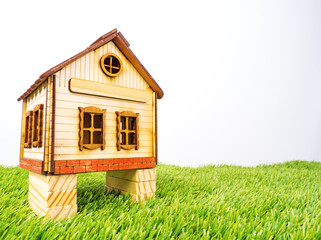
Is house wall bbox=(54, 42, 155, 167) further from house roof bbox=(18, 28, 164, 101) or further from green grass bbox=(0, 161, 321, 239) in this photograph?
green grass bbox=(0, 161, 321, 239)

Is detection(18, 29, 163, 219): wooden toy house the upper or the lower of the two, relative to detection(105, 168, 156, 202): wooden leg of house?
upper

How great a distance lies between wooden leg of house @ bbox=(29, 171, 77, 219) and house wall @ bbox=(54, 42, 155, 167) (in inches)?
13.4

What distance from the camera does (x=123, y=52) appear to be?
4.57m

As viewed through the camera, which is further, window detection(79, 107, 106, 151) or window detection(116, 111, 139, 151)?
window detection(116, 111, 139, 151)

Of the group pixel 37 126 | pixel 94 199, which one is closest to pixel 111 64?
Answer: pixel 37 126

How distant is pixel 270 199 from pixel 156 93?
118 inches

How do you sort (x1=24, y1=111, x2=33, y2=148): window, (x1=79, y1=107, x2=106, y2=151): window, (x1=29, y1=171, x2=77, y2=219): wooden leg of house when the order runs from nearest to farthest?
1. (x1=29, y1=171, x2=77, y2=219): wooden leg of house
2. (x1=79, y1=107, x2=106, y2=151): window
3. (x1=24, y1=111, x2=33, y2=148): window

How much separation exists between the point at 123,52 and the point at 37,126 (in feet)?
6.20

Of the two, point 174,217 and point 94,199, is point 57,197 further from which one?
point 174,217

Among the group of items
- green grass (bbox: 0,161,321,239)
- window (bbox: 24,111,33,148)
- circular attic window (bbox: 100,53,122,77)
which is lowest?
green grass (bbox: 0,161,321,239)

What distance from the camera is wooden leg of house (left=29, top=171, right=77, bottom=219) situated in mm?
3771

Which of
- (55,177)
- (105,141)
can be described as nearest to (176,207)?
(105,141)

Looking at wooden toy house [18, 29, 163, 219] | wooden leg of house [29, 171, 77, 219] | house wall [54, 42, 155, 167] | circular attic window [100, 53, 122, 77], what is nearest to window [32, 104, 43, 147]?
wooden toy house [18, 29, 163, 219]

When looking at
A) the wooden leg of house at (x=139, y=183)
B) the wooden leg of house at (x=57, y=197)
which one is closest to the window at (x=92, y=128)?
the wooden leg of house at (x=57, y=197)
